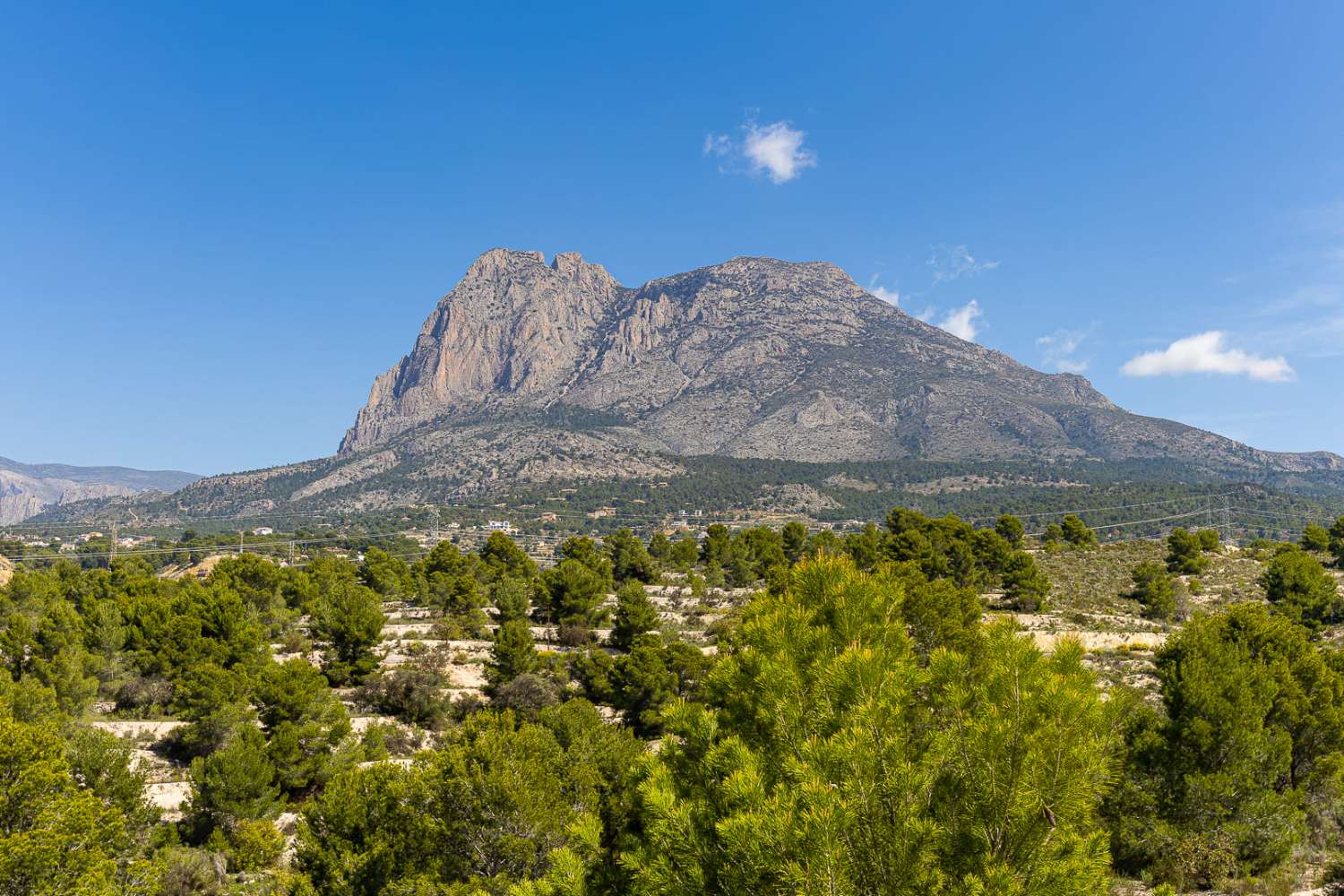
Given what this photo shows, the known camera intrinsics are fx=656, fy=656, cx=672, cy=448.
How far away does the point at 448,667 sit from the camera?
3331 centimetres

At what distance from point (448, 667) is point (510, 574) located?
1638 centimetres

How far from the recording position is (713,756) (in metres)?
5.47

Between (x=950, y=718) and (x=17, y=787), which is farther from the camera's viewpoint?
(x=17, y=787)

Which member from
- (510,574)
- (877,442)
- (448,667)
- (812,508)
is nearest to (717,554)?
(510,574)

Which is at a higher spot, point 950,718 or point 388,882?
point 950,718

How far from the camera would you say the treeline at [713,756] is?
4.76 metres

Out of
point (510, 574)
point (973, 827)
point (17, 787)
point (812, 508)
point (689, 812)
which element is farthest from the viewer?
point (812, 508)

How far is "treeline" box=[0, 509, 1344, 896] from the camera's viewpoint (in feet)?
15.6

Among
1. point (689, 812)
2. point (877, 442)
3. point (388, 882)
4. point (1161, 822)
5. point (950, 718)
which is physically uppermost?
point (877, 442)

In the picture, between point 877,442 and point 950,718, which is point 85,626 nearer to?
point 950,718

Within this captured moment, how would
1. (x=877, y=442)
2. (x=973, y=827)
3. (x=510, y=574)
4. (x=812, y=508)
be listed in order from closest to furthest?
1. (x=973, y=827)
2. (x=510, y=574)
3. (x=812, y=508)
4. (x=877, y=442)

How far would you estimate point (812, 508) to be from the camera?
492 feet

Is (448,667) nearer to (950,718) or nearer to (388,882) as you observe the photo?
(388,882)

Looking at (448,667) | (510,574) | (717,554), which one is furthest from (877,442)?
(448,667)
